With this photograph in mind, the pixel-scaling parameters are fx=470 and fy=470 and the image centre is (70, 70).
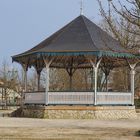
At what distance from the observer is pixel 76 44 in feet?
106

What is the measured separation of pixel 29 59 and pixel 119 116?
25.8ft

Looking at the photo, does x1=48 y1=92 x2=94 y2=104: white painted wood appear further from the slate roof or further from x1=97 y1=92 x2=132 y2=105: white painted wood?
the slate roof

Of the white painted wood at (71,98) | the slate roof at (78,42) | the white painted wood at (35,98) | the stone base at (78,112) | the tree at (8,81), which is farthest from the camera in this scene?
the tree at (8,81)

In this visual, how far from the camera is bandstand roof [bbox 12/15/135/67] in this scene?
30781mm

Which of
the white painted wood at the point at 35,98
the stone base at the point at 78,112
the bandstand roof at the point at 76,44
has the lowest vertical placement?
the stone base at the point at 78,112

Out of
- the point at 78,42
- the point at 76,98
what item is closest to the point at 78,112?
the point at 76,98

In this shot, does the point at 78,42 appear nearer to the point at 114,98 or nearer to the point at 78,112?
the point at 114,98

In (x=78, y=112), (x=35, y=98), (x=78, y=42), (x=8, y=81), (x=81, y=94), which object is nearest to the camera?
(x=78, y=112)

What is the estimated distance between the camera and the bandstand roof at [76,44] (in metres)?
30.8

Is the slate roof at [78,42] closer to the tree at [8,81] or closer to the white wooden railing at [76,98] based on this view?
the white wooden railing at [76,98]

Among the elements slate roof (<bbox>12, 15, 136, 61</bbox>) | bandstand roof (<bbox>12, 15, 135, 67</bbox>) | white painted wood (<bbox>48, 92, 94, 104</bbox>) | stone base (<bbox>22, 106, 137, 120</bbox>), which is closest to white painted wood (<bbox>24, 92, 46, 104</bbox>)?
stone base (<bbox>22, 106, 137, 120</bbox>)

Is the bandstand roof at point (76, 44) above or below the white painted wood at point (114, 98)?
above

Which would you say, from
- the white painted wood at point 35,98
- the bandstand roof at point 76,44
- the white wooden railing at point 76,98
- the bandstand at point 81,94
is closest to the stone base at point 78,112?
the bandstand at point 81,94

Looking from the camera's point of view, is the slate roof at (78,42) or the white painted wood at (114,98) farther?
the white painted wood at (114,98)
